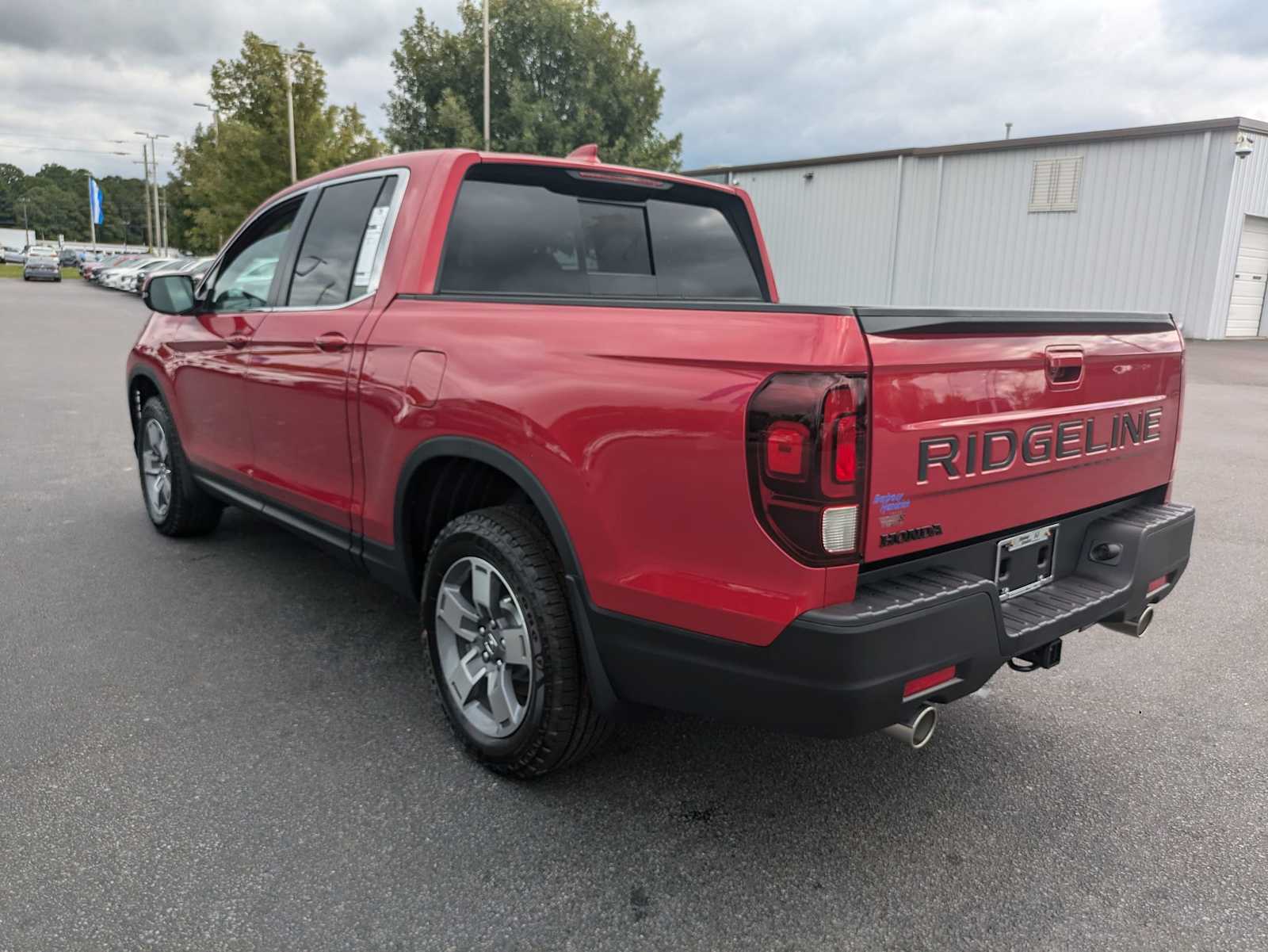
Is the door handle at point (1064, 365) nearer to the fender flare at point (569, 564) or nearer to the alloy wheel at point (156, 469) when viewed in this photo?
the fender flare at point (569, 564)

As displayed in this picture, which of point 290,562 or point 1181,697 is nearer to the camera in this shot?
point 1181,697

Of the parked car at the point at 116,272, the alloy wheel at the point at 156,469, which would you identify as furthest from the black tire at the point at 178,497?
the parked car at the point at 116,272

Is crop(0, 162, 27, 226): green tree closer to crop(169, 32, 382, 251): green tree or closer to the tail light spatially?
crop(169, 32, 382, 251): green tree

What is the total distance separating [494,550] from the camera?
2764 millimetres

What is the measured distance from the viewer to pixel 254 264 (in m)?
4.41

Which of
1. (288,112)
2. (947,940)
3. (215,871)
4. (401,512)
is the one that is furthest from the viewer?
(288,112)

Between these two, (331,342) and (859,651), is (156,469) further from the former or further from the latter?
(859,651)

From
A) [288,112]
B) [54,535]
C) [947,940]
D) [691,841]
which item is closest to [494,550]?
[691,841]

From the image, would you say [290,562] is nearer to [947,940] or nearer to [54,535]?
[54,535]

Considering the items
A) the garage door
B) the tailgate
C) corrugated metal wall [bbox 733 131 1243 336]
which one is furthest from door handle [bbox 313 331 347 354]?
the garage door

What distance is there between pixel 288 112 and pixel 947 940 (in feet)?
119

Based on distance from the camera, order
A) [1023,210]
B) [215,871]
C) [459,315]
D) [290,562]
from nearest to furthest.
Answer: [215,871] → [459,315] → [290,562] → [1023,210]

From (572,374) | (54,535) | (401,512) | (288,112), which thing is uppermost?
(288,112)

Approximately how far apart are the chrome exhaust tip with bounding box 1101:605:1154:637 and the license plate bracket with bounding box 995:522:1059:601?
15.4 inches
